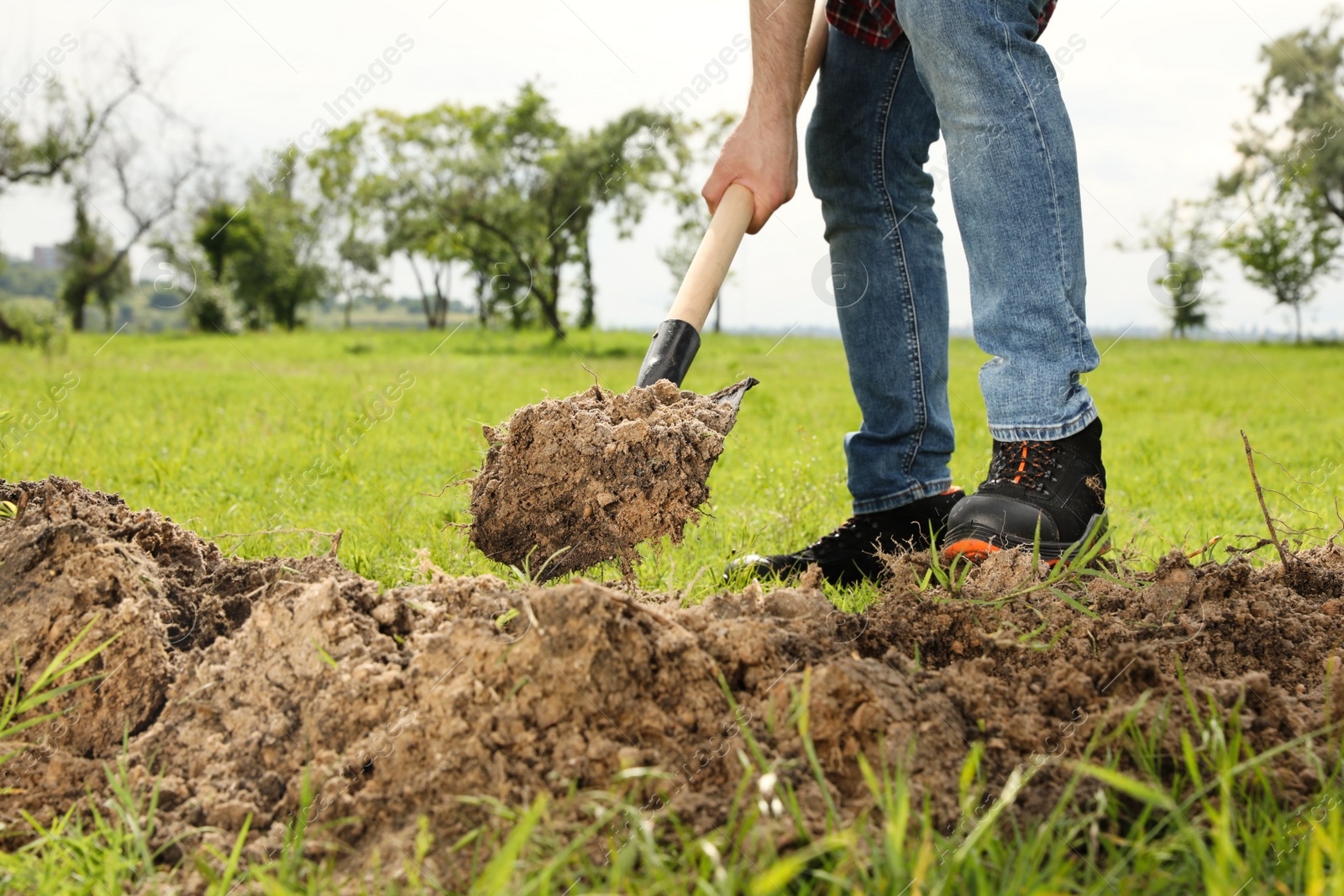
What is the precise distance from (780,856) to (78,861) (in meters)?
1.01

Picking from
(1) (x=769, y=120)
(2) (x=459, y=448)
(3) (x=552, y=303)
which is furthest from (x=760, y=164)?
(3) (x=552, y=303)

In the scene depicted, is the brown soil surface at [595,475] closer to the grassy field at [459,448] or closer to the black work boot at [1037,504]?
the grassy field at [459,448]

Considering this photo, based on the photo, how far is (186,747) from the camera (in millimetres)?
1500

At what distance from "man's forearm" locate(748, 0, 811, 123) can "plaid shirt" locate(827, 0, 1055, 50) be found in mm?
148

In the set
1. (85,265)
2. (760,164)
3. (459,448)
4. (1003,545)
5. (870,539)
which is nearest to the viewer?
(1003,545)

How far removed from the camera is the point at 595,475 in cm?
216

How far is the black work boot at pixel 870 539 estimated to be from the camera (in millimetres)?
2828

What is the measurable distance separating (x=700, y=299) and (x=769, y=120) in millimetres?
631

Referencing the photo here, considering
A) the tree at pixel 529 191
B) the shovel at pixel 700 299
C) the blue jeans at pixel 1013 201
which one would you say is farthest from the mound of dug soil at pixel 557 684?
the tree at pixel 529 191

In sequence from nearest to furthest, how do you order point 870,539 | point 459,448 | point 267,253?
1. point 870,539
2. point 459,448
3. point 267,253

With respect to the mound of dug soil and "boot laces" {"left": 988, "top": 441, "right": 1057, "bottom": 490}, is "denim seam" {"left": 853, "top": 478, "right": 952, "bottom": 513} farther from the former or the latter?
the mound of dug soil

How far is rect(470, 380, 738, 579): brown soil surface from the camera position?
2.13 m

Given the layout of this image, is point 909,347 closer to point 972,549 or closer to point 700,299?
point 700,299

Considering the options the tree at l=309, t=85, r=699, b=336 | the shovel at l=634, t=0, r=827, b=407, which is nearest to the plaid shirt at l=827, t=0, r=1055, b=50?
the shovel at l=634, t=0, r=827, b=407
